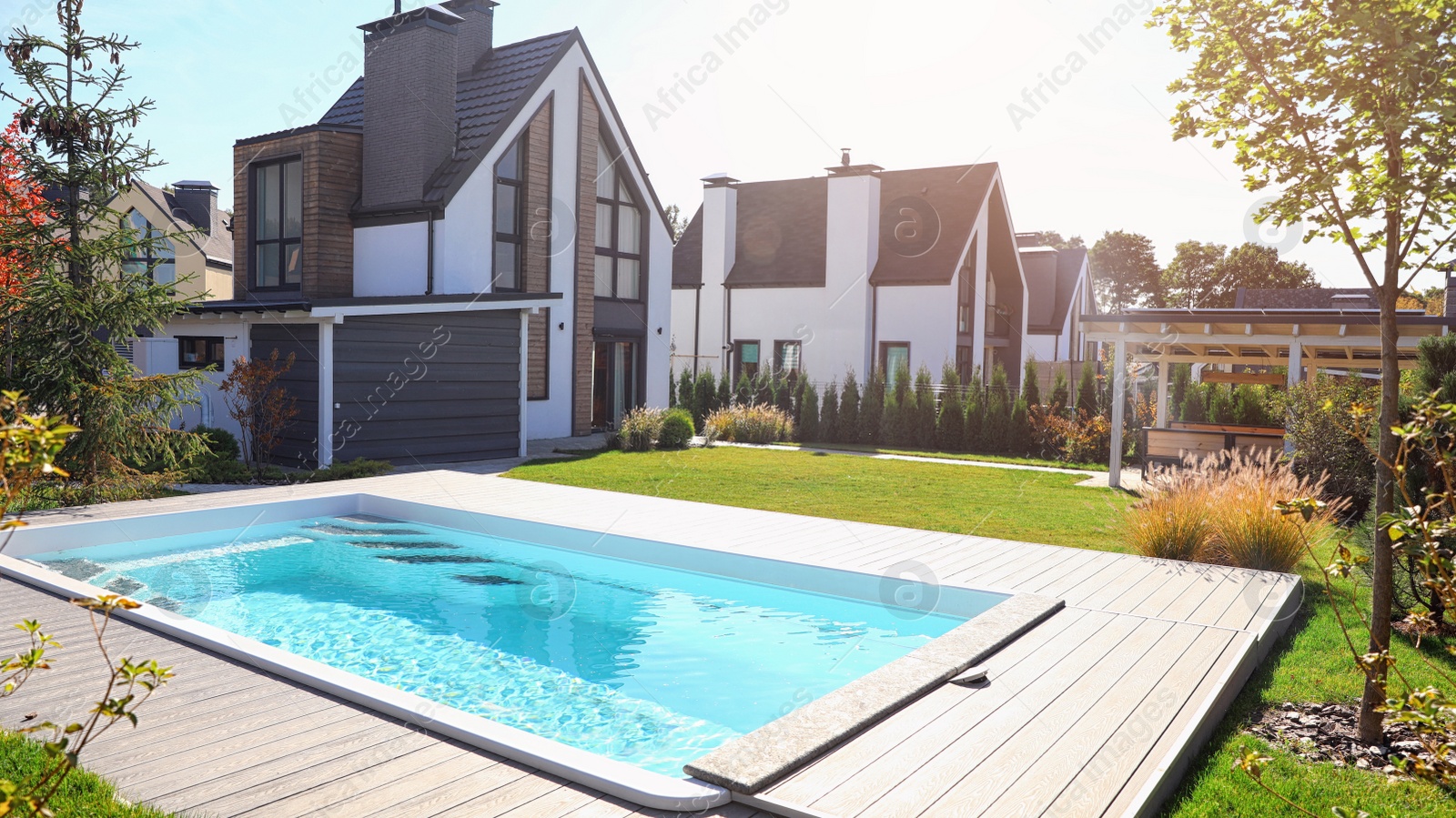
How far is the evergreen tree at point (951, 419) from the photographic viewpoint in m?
20.4

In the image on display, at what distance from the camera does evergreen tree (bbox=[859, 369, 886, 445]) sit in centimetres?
2183

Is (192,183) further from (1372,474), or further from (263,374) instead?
(1372,474)

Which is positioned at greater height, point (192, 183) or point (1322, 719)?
point (192, 183)

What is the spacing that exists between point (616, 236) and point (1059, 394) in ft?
33.6

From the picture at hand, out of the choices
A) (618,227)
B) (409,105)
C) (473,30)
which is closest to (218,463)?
(409,105)

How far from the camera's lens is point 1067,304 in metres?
34.2

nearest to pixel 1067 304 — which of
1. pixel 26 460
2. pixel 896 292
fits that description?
pixel 896 292

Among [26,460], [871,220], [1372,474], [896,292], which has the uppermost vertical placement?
[871,220]

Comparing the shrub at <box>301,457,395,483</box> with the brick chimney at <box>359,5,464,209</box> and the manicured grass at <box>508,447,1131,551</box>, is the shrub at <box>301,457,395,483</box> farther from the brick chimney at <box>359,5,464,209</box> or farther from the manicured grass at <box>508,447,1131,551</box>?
the brick chimney at <box>359,5,464,209</box>

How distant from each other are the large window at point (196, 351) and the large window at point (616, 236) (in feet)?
25.3

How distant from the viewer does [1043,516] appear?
11.0m

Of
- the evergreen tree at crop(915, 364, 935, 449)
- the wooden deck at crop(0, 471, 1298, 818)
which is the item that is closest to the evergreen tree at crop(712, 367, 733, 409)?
the evergreen tree at crop(915, 364, 935, 449)

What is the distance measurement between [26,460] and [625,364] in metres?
19.7

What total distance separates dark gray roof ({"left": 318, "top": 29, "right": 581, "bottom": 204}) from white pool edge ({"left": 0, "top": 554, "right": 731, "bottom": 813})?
12892 millimetres
